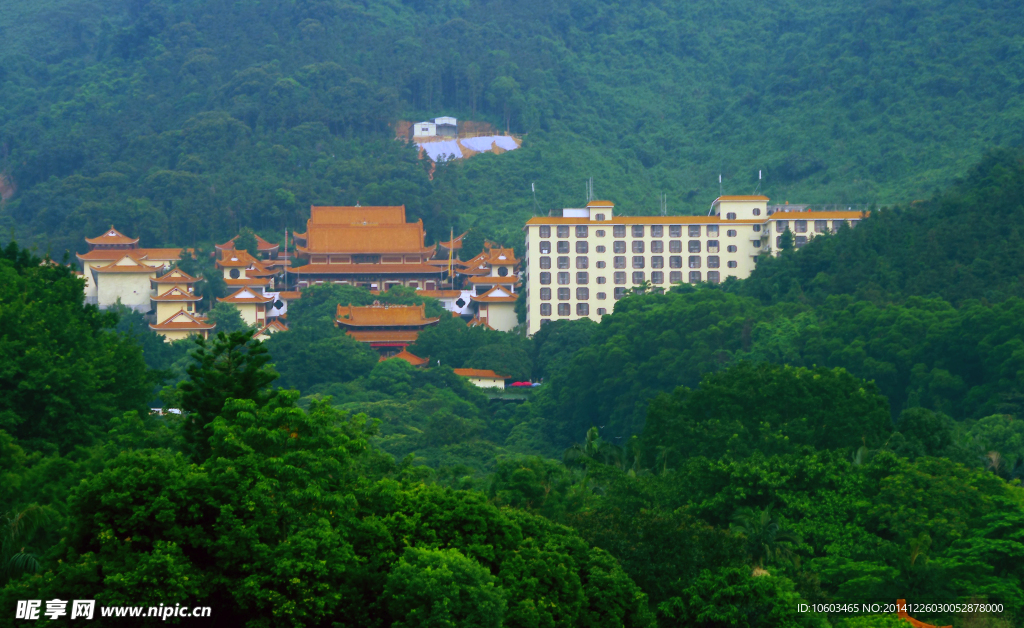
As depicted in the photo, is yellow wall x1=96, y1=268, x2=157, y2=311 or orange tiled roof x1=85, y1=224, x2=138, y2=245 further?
orange tiled roof x1=85, y1=224, x2=138, y2=245

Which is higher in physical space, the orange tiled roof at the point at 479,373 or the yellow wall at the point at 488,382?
the orange tiled roof at the point at 479,373

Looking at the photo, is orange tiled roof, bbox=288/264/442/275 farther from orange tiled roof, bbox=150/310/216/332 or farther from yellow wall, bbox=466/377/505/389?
yellow wall, bbox=466/377/505/389

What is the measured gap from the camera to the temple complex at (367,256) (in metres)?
79.2

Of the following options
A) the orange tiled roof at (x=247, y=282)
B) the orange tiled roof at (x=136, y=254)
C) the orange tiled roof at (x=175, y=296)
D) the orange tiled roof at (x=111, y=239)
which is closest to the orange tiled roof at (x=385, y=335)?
the orange tiled roof at (x=175, y=296)

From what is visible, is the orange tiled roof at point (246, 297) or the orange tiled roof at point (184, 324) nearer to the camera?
the orange tiled roof at point (184, 324)

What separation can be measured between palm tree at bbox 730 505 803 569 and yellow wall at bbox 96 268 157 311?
53.2 metres

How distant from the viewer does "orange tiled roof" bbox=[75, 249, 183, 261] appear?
78.6 meters

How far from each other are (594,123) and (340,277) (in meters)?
32.7

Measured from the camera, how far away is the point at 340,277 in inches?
3135

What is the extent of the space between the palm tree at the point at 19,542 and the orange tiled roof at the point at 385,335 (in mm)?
47631

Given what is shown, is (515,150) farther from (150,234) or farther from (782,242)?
(782,242)

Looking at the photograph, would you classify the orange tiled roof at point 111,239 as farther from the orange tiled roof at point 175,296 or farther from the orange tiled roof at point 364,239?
the orange tiled roof at point 364,239

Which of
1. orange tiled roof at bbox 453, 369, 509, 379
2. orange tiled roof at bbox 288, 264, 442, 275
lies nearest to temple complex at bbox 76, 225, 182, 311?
orange tiled roof at bbox 288, 264, 442, 275

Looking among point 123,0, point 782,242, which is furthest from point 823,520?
point 123,0
